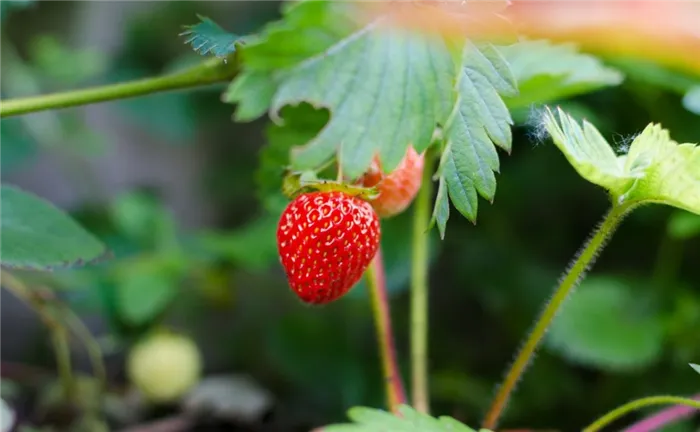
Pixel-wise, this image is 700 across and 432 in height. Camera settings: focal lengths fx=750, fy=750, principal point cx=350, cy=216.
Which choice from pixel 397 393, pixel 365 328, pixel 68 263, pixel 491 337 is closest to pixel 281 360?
pixel 365 328

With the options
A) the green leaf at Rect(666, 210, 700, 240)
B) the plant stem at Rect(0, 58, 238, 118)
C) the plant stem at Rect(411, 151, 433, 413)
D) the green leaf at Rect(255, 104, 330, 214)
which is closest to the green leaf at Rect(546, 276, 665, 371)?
the green leaf at Rect(666, 210, 700, 240)

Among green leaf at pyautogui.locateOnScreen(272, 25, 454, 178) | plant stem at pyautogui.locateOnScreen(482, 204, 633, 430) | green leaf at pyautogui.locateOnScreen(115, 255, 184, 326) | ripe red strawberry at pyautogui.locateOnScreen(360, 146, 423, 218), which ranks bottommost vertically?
plant stem at pyautogui.locateOnScreen(482, 204, 633, 430)

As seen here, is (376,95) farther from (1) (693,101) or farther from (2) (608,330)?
(2) (608,330)

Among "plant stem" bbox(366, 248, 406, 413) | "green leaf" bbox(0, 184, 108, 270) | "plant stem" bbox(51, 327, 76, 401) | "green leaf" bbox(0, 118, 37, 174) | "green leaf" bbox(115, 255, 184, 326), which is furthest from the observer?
"green leaf" bbox(0, 118, 37, 174)

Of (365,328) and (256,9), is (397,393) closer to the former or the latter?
(365,328)

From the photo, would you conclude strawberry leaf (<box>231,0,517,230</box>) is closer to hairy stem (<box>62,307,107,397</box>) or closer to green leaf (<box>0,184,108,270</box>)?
green leaf (<box>0,184,108,270</box>)
